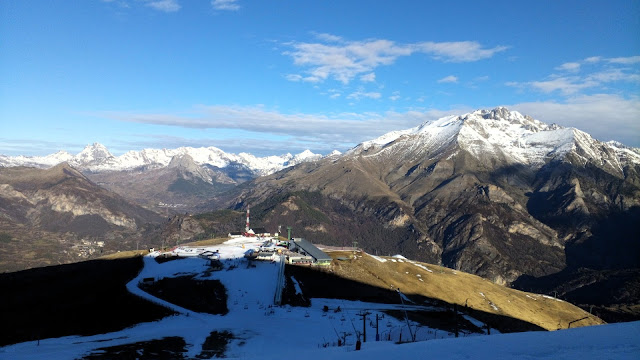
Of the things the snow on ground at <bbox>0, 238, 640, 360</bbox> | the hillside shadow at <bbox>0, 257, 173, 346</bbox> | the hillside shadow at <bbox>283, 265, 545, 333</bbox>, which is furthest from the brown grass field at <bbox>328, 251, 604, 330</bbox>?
the hillside shadow at <bbox>0, 257, 173, 346</bbox>

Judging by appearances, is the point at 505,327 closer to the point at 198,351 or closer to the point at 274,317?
the point at 274,317

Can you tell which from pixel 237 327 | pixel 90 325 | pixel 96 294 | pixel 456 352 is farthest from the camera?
pixel 96 294

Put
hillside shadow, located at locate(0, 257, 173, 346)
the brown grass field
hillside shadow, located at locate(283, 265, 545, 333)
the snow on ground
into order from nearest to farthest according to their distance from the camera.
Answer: the snow on ground, hillside shadow, located at locate(0, 257, 173, 346), hillside shadow, located at locate(283, 265, 545, 333), the brown grass field

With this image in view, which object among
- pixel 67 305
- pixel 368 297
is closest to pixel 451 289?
pixel 368 297

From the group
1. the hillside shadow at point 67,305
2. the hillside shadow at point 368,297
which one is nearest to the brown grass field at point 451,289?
the hillside shadow at point 368,297

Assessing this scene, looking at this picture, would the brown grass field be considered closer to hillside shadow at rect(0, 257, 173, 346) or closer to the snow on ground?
the snow on ground

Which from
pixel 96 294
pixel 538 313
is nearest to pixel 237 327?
pixel 96 294

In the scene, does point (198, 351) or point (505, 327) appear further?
point (505, 327)
